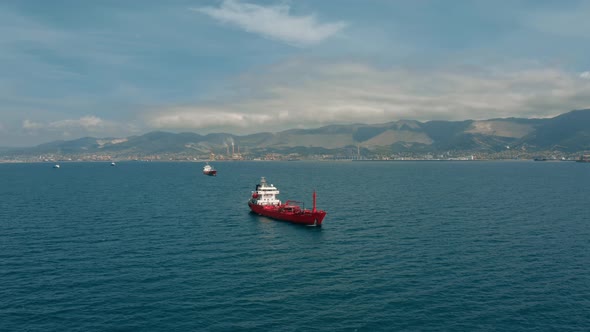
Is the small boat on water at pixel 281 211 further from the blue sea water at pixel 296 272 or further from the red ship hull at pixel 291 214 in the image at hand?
the blue sea water at pixel 296 272

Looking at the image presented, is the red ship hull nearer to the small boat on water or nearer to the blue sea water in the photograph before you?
the small boat on water

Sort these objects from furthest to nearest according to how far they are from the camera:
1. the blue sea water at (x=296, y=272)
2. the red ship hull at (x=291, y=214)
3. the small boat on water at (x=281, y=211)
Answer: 1. the small boat on water at (x=281, y=211)
2. the red ship hull at (x=291, y=214)
3. the blue sea water at (x=296, y=272)

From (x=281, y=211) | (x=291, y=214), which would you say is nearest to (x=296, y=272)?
(x=291, y=214)

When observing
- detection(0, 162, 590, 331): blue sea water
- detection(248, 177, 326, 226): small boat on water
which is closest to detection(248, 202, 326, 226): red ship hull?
detection(248, 177, 326, 226): small boat on water

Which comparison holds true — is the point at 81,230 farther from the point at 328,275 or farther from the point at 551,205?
the point at 551,205

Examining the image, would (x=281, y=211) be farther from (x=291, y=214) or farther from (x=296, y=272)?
(x=296, y=272)

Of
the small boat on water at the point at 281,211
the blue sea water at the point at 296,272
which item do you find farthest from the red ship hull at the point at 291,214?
the blue sea water at the point at 296,272

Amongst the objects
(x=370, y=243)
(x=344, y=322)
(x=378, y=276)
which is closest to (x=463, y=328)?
(x=344, y=322)

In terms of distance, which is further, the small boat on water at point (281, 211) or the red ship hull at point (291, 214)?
the small boat on water at point (281, 211)
